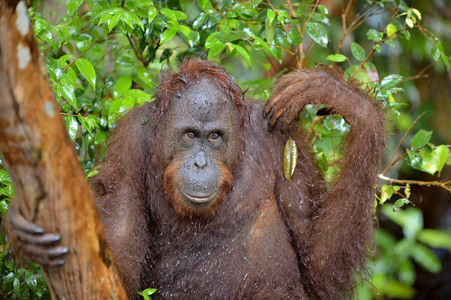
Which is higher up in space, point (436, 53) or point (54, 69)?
point (54, 69)

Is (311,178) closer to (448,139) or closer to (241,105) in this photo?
(241,105)

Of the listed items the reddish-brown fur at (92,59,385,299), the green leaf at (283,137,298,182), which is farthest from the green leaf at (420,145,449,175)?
A: the green leaf at (283,137,298,182)

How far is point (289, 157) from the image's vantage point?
3.36m

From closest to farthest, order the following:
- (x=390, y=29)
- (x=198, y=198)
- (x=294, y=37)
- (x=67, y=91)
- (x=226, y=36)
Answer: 1. (x=198, y=198)
2. (x=67, y=91)
3. (x=226, y=36)
4. (x=294, y=37)
5. (x=390, y=29)

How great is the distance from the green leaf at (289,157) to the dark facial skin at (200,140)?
14.3 inches

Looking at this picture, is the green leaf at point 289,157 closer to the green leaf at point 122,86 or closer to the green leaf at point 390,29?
the green leaf at point 122,86

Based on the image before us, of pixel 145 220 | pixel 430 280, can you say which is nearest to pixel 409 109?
pixel 430 280

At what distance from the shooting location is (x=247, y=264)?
3309mm

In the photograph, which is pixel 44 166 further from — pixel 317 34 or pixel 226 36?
Answer: pixel 317 34

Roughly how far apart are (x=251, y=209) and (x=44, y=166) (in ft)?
5.41

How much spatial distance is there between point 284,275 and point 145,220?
0.89m

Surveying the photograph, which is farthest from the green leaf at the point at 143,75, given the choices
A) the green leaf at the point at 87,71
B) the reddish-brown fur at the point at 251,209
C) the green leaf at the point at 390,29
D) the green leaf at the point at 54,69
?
the green leaf at the point at 390,29

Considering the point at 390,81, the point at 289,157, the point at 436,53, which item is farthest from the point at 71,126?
the point at 436,53

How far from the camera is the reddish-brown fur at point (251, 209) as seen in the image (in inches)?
126
